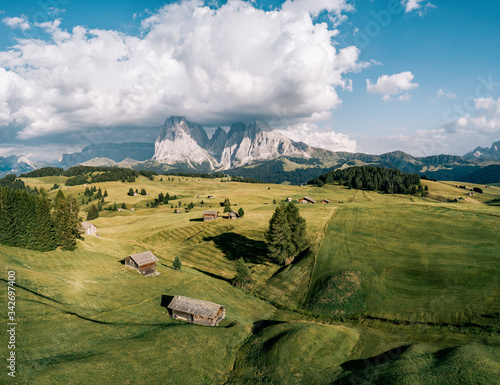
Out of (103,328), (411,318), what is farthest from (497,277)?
(103,328)

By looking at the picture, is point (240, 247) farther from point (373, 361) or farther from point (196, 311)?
point (373, 361)

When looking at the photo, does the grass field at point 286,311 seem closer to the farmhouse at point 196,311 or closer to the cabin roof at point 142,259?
the farmhouse at point 196,311

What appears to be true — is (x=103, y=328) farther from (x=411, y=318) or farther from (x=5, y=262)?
(x=411, y=318)

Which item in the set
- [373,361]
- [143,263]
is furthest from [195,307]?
[373,361]

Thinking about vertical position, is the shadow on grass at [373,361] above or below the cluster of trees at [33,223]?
below

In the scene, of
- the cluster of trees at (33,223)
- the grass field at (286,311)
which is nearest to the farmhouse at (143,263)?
the grass field at (286,311)

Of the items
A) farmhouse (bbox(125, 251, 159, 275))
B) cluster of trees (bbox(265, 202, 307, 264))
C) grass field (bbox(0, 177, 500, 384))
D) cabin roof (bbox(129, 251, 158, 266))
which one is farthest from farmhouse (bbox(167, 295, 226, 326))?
cluster of trees (bbox(265, 202, 307, 264))
